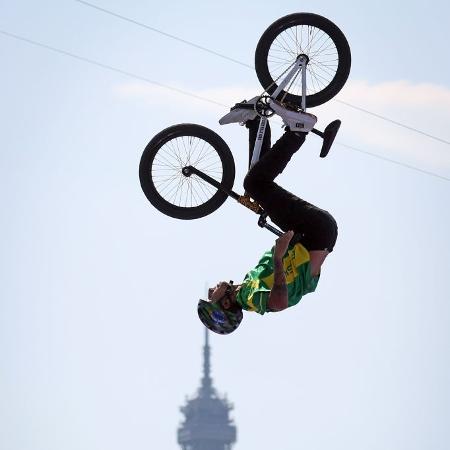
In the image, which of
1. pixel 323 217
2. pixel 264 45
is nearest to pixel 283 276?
pixel 323 217

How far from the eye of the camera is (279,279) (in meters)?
15.7

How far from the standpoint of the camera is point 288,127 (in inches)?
651

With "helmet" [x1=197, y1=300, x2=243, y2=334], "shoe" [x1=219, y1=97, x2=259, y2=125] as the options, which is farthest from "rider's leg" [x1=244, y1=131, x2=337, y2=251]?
"helmet" [x1=197, y1=300, x2=243, y2=334]

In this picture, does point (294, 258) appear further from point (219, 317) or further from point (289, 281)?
point (219, 317)

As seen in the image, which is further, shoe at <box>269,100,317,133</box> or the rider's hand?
shoe at <box>269,100,317,133</box>

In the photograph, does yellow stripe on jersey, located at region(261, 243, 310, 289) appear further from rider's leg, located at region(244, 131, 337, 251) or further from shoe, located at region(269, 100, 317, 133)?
shoe, located at region(269, 100, 317, 133)

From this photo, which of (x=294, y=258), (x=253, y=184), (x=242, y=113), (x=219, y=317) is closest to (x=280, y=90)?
(x=242, y=113)

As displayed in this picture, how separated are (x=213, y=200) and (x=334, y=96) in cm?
208

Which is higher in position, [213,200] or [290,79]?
[290,79]

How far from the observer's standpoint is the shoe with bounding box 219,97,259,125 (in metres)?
16.9

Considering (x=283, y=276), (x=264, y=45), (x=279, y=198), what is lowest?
(x=283, y=276)

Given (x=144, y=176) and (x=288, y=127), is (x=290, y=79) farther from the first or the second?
(x=144, y=176)

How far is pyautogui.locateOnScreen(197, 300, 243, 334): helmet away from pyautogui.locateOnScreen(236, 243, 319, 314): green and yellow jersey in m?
0.27

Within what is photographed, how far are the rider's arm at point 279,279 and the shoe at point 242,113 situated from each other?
209 cm
